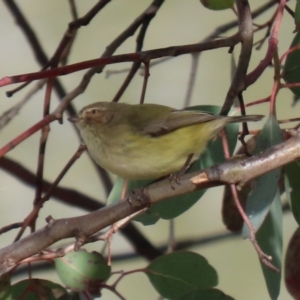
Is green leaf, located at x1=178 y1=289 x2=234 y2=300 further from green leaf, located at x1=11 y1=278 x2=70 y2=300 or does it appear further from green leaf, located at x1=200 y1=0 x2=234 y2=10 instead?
green leaf, located at x1=200 y1=0 x2=234 y2=10

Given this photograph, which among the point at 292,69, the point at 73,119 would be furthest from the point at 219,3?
the point at 73,119

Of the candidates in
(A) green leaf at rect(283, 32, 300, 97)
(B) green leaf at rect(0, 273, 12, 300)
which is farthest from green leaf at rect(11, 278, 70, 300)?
(A) green leaf at rect(283, 32, 300, 97)

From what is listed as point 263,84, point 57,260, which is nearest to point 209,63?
point 263,84

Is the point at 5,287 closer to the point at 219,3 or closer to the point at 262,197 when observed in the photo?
the point at 262,197

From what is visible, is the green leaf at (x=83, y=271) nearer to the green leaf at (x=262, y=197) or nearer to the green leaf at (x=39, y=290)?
the green leaf at (x=39, y=290)

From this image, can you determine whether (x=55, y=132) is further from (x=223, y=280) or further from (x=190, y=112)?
(x=190, y=112)

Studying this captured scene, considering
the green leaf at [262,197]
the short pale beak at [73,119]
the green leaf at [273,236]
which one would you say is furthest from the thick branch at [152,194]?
the short pale beak at [73,119]
